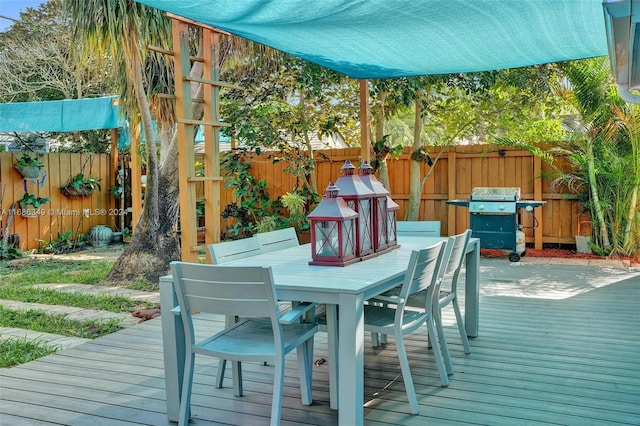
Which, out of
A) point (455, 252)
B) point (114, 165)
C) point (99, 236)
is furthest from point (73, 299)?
point (114, 165)

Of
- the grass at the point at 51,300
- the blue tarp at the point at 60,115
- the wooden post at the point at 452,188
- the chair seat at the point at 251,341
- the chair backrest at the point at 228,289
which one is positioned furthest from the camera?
the wooden post at the point at 452,188

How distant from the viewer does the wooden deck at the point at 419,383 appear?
2627 millimetres

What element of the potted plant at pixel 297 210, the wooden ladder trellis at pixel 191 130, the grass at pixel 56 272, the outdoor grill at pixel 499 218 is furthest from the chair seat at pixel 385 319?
the potted plant at pixel 297 210

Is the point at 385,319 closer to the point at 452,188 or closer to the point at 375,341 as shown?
the point at 375,341

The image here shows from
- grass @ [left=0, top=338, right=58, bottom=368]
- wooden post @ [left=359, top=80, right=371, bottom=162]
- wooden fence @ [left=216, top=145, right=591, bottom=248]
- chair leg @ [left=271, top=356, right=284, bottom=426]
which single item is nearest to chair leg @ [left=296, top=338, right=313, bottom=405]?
chair leg @ [left=271, top=356, right=284, bottom=426]

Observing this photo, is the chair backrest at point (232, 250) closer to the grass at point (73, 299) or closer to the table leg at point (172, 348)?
the table leg at point (172, 348)

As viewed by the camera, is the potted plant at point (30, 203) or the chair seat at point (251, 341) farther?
the potted plant at point (30, 203)

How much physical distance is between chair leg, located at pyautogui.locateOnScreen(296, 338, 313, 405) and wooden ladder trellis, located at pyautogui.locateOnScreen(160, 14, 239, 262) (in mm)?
1909

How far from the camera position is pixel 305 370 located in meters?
2.75

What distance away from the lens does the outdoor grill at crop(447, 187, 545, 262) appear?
7.09m

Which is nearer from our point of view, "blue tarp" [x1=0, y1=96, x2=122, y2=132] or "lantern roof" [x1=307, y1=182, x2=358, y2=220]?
"lantern roof" [x1=307, y1=182, x2=358, y2=220]

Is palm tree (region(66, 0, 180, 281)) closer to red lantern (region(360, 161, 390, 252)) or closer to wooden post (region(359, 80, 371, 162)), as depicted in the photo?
wooden post (region(359, 80, 371, 162))

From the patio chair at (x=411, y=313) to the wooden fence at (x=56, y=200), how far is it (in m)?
7.05

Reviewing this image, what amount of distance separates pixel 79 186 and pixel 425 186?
5508 millimetres
